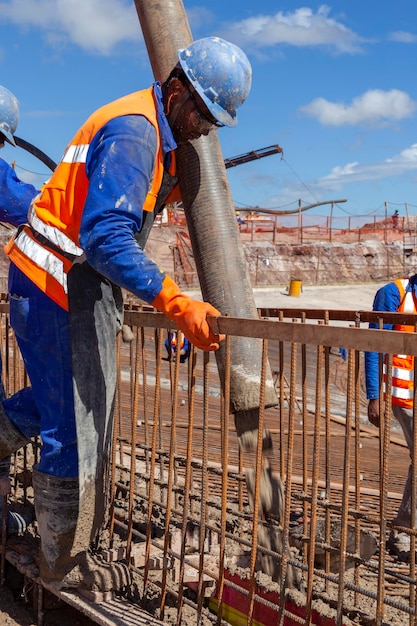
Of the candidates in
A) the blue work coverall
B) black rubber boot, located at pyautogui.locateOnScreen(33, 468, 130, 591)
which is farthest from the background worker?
the blue work coverall

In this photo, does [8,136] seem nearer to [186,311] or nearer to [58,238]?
[58,238]

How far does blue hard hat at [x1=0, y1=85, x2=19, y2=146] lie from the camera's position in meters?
4.15

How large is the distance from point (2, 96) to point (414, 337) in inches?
124

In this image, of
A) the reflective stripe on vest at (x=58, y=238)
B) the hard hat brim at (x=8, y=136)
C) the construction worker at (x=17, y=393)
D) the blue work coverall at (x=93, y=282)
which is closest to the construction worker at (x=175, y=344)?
the blue work coverall at (x=93, y=282)

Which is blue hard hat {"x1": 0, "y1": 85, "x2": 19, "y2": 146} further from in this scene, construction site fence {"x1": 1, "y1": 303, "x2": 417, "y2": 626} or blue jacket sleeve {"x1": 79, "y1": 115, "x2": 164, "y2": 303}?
blue jacket sleeve {"x1": 79, "y1": 115, "x2": 164, "y2": 303}

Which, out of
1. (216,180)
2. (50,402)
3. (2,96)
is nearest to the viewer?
(50,402)

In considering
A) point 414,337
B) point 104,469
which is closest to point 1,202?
point 104,469

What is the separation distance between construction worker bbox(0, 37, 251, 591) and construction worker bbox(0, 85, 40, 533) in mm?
324

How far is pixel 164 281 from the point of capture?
248 cm

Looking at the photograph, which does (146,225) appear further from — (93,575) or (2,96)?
(2,96)

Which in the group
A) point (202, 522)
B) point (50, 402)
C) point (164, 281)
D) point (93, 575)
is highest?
point (164, 281)

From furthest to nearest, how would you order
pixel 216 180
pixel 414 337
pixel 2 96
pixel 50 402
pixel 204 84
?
pixel 2 96, pixel 216 180, pixel 50 402, pixel 204 84, pixel 414 337

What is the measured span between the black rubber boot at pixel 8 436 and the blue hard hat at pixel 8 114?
1.68 meters

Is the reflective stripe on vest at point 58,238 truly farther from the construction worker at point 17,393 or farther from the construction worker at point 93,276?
the construction worker at point 17,393
